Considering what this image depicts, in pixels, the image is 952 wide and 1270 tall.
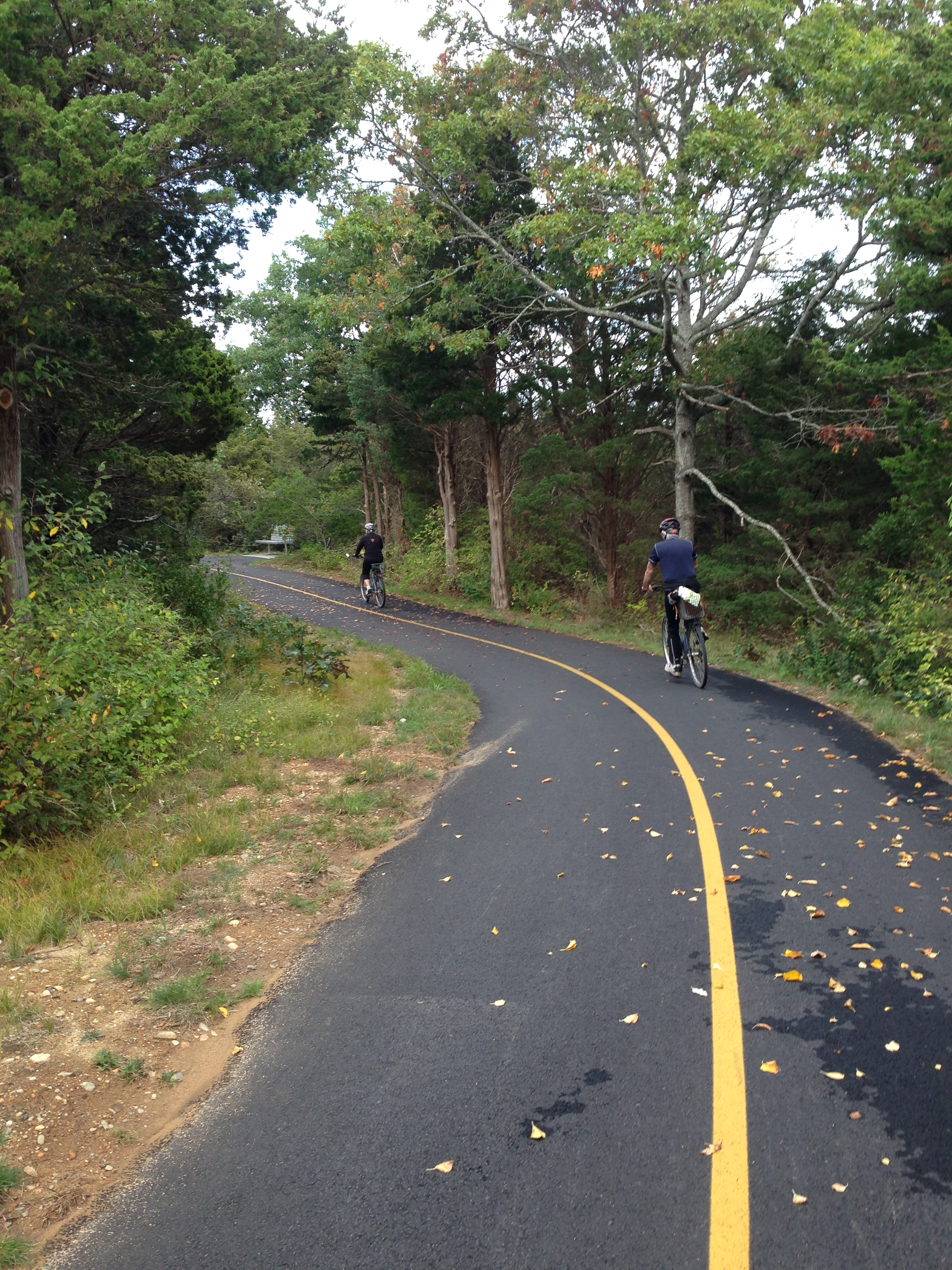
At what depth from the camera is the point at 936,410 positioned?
45.3 feet

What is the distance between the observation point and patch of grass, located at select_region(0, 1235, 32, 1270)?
2885 millimetres

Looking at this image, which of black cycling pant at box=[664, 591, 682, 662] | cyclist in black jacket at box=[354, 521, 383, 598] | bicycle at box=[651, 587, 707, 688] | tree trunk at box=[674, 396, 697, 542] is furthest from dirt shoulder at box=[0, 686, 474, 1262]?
cyclist in black jacket at box=[354, 521, 383, 598]

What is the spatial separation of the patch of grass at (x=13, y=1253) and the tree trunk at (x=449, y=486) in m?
26.5

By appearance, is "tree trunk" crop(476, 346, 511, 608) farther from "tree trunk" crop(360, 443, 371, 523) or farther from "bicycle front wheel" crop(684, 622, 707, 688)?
"tree trunk" crop(360, 443, 371, 523)

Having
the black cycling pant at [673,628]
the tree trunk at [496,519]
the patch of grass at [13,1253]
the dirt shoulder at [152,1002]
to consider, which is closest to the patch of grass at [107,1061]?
the dirt shoulder at [152,1002]

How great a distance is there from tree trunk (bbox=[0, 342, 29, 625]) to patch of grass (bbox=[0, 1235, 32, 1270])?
727 cm

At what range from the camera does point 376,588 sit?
25453mm

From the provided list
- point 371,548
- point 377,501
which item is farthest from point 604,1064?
point 377,501

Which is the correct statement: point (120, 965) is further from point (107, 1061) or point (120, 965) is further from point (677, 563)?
point (677, 563)

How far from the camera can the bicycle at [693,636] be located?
12242mm

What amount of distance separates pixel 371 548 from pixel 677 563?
43.5ft

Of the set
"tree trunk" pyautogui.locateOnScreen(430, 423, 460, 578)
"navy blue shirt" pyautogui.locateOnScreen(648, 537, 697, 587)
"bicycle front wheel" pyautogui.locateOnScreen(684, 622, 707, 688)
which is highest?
"tree trunk" pyautogui.locateOnScreen(430, 423, 460, 578)

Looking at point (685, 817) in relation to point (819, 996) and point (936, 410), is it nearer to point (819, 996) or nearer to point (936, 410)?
point (819, 996)

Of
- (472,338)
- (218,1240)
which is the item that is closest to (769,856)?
(218,1240)
